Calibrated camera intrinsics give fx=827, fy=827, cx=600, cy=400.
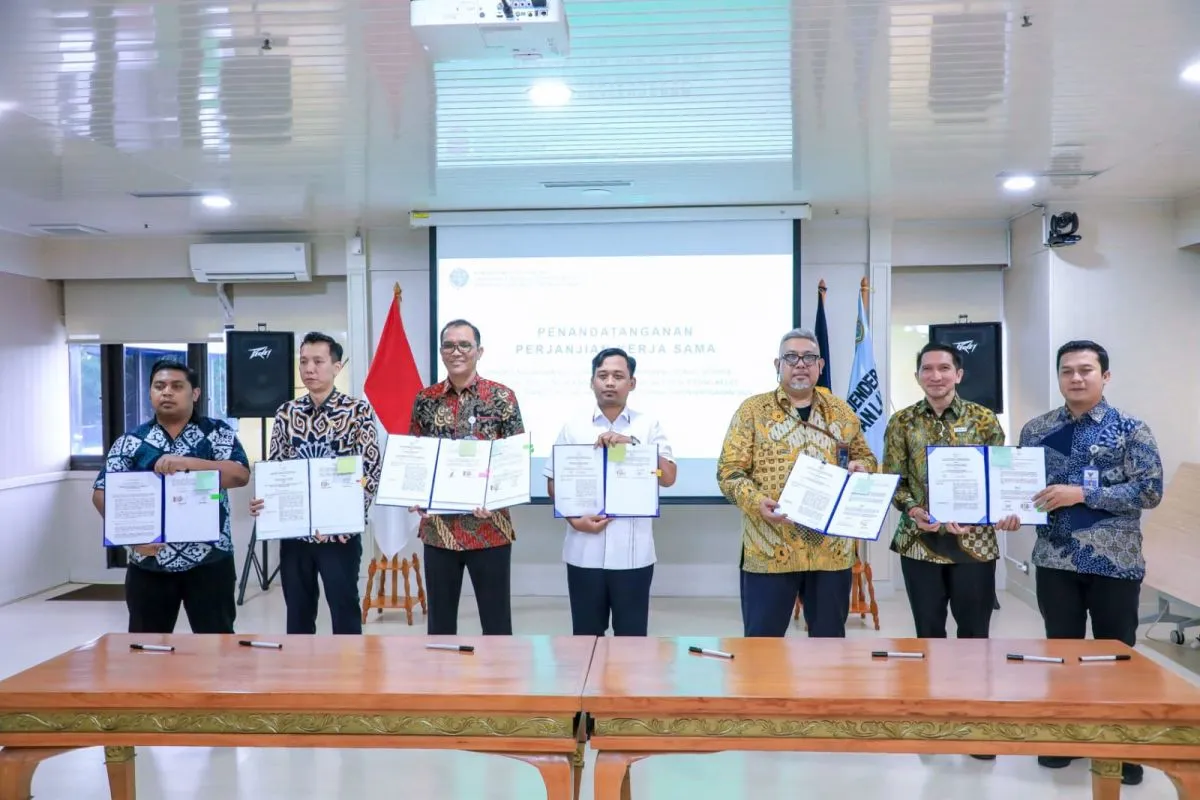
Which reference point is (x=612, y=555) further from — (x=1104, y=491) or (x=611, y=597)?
(x=1104, y=491)

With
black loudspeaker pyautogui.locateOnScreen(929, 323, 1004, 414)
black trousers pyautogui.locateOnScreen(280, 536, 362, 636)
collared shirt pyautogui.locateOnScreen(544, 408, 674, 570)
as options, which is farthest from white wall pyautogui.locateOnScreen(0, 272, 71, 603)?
black loudspeaker pyautogui.locateOnScreen(929, 323, 1004, 414)

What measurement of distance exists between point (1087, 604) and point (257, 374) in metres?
5.14

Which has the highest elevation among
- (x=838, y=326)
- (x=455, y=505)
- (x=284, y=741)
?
(x=838, y=326)

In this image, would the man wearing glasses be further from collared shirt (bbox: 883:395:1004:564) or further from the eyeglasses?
collared shirt (bbox: 883:395:1004:564)

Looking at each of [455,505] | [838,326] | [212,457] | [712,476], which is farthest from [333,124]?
[838,326]

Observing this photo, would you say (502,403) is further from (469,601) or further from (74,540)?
(74,540)

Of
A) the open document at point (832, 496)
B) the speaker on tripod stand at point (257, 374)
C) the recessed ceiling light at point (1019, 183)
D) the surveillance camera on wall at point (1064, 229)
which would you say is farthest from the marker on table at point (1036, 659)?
the speaker on tripod stand at point (257, 374)

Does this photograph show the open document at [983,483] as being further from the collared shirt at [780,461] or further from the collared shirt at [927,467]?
the collared shirt at [780,461]

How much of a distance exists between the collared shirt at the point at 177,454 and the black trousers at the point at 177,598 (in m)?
0.05

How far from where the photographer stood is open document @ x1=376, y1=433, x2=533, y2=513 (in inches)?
115

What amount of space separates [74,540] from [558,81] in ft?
19.2

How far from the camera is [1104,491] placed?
279 centimetres

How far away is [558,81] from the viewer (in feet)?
10.6

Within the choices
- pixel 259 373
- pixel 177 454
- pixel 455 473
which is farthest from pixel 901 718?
pixel 259 373
